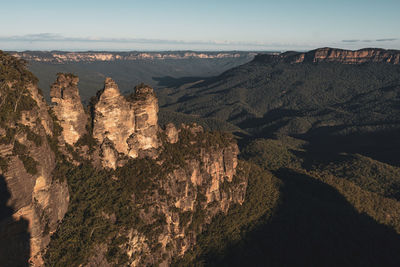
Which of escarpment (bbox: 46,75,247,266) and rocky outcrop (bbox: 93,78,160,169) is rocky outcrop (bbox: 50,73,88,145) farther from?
rocky outcrop (bbox: 93,78,160,169)

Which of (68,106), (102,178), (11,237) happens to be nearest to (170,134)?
(102,178)

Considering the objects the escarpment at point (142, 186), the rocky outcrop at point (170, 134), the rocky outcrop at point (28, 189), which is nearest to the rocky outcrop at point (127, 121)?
the escarpment at point (142, 186)

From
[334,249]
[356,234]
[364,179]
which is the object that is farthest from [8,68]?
[364,179]

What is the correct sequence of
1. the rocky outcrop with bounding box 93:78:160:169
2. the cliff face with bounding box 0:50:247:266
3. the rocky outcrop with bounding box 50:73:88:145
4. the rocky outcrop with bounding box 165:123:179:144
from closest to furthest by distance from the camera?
the cliff face with bounding box 0:50:247:266, the rocky outcrop with bounding box 50:73:88:145, the rocky outcrop with bounding box 93:78:160:169, the rocky outcrop with bounding box 165:123:179:144

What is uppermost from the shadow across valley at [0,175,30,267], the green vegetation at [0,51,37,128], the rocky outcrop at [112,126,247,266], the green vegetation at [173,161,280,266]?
the green vegetation at [0,51,37,128]

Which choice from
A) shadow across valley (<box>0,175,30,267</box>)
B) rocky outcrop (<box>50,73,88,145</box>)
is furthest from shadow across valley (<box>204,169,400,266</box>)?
rocky outcrop (<box>50,73,88,145</box>)

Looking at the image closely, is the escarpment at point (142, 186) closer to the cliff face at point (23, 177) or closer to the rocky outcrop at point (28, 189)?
the rocky outcrop at point (28, 189)

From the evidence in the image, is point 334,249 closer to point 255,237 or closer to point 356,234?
point 356,234
